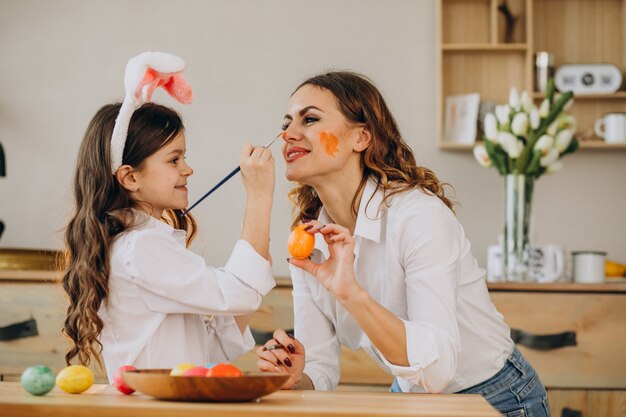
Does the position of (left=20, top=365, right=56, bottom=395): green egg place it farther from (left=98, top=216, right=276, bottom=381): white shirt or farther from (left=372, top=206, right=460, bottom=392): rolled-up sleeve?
(left=372, top=206, right=460, bottom=392): rolled-up sleeve

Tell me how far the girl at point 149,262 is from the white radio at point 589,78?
1.86 meters

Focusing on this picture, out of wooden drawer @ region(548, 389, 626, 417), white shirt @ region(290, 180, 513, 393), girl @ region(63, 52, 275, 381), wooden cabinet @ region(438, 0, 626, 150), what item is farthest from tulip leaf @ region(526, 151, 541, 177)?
girl @ region(63, 52, 275, 381)

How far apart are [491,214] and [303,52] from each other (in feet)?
3.17

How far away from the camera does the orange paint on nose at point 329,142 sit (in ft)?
6.04

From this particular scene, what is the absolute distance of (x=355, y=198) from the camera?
187 centimetres

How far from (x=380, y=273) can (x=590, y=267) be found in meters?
1.31

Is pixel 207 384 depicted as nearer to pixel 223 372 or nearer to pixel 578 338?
pixel 223 372

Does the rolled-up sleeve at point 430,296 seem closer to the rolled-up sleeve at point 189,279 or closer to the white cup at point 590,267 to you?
the rolled-up sleeve at point 189,279

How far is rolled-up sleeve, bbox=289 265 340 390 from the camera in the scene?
1819 millimetres

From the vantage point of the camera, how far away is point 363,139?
1896mm

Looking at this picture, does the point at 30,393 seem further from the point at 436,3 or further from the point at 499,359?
the point at 436,3

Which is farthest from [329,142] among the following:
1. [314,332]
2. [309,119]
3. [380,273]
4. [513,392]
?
[513,392]

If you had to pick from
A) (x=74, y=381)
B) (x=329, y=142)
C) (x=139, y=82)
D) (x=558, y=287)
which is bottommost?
(x=558, y=287)

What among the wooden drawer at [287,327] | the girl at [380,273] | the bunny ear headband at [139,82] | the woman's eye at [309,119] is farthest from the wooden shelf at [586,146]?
the bunny ear headband at [139,82]
